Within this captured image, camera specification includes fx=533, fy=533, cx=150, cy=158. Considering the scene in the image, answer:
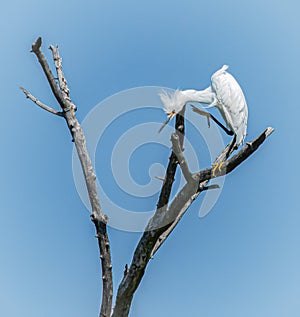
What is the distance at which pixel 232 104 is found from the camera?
238 inches

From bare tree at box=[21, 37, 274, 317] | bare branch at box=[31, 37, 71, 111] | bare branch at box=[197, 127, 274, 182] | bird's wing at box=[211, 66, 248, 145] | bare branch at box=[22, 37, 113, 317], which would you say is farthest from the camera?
bird's wing at box=[211, 66, 248, 145]

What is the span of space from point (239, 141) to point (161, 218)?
1.27 meters

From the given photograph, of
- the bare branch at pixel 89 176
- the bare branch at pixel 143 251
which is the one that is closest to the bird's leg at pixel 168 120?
the bare branch at pixel 143 251

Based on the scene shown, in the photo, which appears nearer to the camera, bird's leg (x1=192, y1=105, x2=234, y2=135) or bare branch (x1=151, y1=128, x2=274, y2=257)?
bare branch (x1=151, y1=128, x2=274, y2=257)

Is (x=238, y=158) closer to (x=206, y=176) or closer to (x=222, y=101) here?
(x=206, y=176)

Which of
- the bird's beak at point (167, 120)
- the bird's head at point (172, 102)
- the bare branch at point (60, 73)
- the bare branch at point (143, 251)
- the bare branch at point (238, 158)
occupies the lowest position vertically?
the bare branch at point (143, 251)

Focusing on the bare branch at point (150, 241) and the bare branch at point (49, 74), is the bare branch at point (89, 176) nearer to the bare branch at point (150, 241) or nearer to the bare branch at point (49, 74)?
the bare branch at point (49, 74)

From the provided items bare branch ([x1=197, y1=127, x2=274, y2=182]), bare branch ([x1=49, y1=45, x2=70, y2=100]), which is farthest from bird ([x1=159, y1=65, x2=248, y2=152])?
bare branch ([x1=49, y1=45, x2=70, y2=100])

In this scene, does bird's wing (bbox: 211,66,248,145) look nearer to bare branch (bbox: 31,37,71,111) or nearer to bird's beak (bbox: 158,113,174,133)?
bird's beak (bbox: 158,113,174,133)

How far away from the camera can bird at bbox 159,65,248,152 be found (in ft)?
19.5

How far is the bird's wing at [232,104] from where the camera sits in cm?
602

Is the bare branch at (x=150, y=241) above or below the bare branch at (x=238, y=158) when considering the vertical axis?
below

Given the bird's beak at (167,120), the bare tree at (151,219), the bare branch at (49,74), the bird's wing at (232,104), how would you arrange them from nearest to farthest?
the bare tree at (151,219) → the bare branch at (49,74) → the bird's beak at (167,120) → the bird's wing at (232,104)

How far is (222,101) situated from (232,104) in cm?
12
